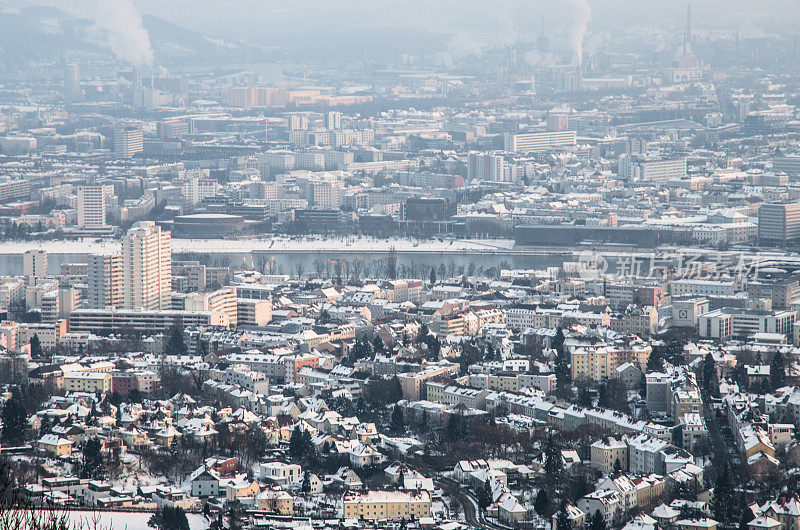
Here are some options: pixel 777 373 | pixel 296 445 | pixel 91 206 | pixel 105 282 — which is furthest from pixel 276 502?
pixel 91 206

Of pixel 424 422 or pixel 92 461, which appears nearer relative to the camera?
pixel 92 461

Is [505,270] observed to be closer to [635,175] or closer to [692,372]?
[692,372]

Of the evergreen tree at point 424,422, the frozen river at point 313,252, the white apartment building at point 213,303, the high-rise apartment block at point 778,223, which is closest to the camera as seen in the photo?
the evergreen tree at point 424,422

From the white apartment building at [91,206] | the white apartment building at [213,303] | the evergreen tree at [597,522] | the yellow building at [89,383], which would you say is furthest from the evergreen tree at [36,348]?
the white apartment building at [91,206]

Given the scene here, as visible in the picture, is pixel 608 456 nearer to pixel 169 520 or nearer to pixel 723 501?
pixel 723 501

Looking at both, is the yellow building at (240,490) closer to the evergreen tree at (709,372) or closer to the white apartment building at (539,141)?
the evergreen tree at (709,372)

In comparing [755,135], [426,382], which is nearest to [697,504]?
[426,382]

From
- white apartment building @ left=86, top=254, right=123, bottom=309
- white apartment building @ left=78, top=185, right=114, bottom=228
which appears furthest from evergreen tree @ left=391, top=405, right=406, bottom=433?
white apartment building @ left=78, top=185, right=114, bottom=228
